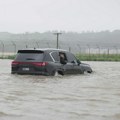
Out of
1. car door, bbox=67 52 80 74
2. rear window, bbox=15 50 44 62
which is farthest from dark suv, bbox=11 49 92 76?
car door, bbox=67 52 80 74

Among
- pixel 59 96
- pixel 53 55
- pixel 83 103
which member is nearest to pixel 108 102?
pixel 83 103

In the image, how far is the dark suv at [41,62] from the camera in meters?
19.3

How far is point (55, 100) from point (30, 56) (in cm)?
747

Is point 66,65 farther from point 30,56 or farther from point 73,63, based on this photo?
point 30,56

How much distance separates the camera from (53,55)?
19.9m

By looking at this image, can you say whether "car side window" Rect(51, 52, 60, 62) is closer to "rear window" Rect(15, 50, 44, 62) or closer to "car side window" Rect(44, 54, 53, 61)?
"car side window" Rect(44, 54, 53, 61)

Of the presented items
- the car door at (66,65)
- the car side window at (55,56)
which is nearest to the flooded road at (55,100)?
the car side window at (55,56)

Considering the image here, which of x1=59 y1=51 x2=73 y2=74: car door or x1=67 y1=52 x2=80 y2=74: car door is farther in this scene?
x1=67 y1=52 x2=80 y2=74: car door

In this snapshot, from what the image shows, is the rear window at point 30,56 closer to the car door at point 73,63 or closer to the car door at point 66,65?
the car door at point 66,65

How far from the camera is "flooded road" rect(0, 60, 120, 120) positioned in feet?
31.9

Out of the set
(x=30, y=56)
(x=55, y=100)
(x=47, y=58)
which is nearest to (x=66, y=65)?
(x=47, y=58)

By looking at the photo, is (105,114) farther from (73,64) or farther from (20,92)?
(73,64)

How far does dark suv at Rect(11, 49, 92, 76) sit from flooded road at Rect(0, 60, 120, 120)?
0.91m

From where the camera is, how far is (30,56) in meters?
19.6
